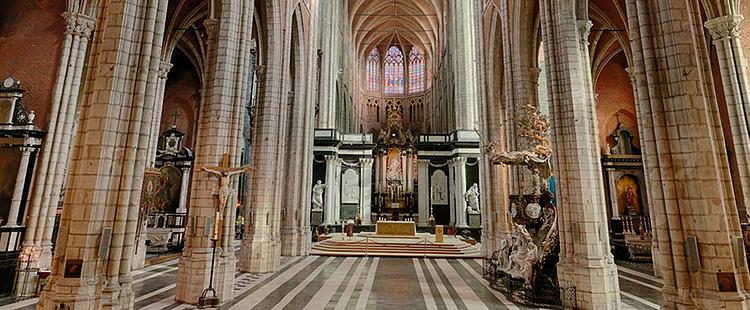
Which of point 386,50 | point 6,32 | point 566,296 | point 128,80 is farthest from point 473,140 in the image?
point 386,50

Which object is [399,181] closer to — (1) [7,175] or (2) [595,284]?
(2) [595,284]

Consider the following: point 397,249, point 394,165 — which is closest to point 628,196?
point 397,249

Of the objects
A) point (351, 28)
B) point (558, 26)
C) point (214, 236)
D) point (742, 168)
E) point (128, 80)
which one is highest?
point (351, 28)

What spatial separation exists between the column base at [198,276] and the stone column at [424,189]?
58.7 feet

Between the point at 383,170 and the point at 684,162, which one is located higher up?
the point at 383,170

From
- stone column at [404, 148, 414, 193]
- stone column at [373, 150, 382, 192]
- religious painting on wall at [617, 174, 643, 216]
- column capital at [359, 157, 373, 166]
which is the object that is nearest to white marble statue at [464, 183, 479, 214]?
stone column at [404, 148, 414, 193]

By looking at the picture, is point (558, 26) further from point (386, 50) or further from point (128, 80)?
point (386, 50)

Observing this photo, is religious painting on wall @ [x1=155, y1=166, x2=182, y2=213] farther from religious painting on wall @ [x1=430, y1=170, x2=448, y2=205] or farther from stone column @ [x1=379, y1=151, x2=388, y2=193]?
religious painting on wall @ [x1=430, y1=170, x2=448, y2=205]

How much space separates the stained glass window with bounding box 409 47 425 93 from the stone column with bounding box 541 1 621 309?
115ft

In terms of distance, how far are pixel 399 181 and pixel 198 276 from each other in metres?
21.0

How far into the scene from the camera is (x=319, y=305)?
6859mm

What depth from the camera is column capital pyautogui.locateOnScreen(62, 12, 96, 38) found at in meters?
9.36

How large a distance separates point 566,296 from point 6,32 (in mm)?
16765

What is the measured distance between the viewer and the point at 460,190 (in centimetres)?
2236
